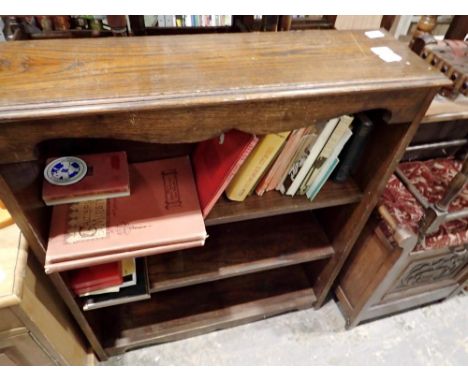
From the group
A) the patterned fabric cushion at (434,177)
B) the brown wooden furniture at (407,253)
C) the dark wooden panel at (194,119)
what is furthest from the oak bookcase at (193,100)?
the patterned fabric cushion at (434,177)

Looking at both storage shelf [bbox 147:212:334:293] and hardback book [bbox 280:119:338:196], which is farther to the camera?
storage shelf [bbox 147:212:334:293]

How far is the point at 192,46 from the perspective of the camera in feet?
2.44

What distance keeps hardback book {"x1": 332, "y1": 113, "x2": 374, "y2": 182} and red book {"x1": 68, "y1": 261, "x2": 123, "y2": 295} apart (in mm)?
711

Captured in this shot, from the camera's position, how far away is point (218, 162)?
887 millimetres

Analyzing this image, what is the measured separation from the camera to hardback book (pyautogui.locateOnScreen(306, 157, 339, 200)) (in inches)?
37.0

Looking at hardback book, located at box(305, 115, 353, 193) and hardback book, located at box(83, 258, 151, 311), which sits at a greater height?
Result: hardback book, located at box(305, 115, 353, 193)

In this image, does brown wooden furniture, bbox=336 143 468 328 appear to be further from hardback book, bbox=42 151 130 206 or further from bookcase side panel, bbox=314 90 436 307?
hardback book, bbox=42 151 130 206

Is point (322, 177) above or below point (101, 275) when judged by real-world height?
above

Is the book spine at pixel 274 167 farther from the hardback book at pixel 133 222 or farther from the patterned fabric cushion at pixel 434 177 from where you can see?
the patterned fabric cushion at pixel 434 177

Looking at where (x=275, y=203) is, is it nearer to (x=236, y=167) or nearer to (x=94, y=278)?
(x=236, y=167)

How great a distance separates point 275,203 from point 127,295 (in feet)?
1.70

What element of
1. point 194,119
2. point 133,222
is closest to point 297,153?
point 194,119

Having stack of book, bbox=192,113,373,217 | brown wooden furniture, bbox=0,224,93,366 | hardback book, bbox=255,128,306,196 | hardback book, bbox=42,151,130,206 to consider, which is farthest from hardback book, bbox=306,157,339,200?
brown wooden furniture, bbox=0,224,93,366

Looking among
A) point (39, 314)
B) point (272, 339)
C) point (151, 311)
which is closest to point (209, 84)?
point (39, 314)
